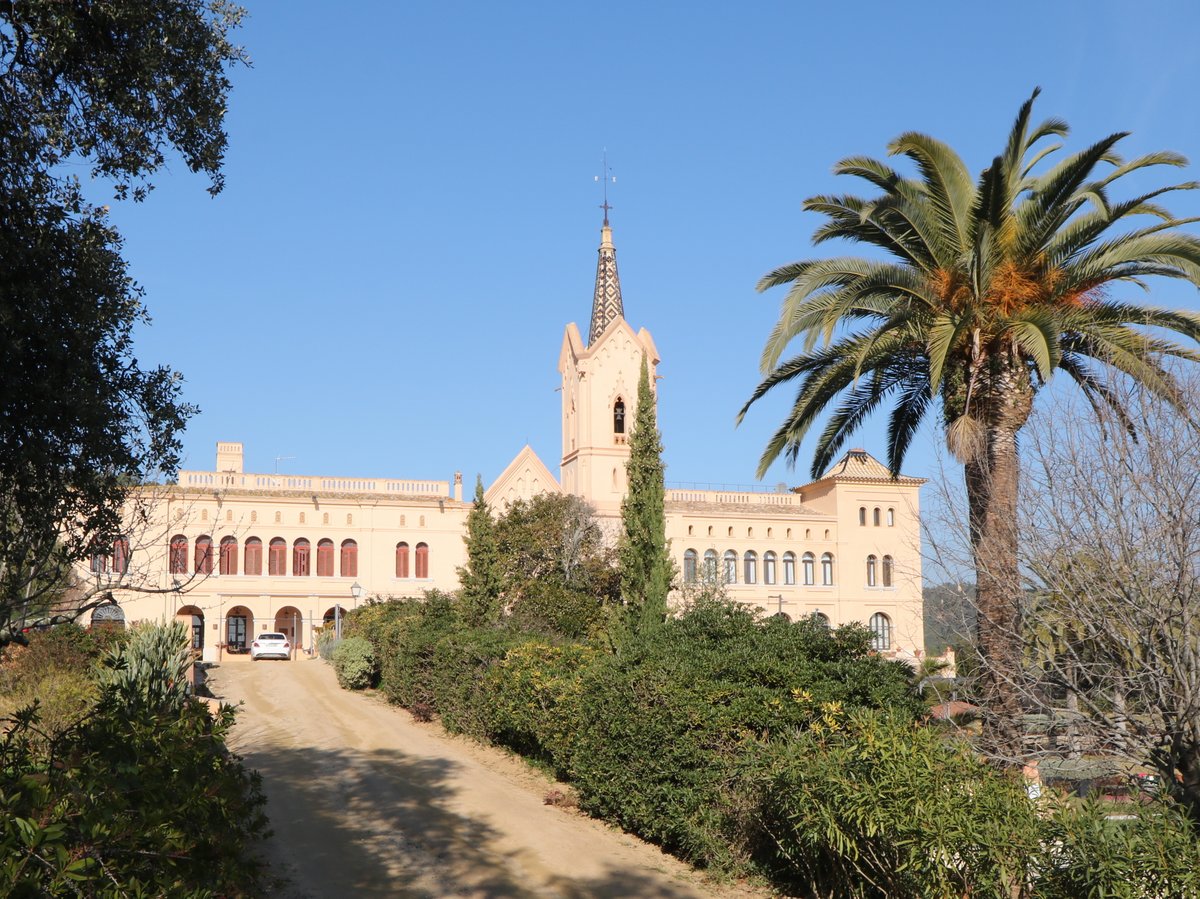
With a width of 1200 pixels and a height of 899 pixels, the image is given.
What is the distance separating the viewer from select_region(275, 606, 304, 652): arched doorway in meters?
50.5

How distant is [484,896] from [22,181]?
6.79m

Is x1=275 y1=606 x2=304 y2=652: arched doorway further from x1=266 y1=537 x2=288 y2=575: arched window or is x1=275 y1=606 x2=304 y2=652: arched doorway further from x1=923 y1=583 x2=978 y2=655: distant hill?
x1=923 y1=583 x2=978 y2=655: distant hill

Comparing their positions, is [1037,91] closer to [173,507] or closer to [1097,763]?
[1097,763]

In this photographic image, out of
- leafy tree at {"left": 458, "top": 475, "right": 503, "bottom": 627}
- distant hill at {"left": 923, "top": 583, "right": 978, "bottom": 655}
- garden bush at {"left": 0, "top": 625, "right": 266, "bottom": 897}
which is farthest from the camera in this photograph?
leafy tree at {"left": 458, "top": 475, "right": 503, "bottom": 627}

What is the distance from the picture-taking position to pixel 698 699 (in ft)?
34.9

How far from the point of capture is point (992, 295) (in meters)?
11.8

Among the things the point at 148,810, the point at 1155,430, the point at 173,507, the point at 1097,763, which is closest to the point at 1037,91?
the point at 1155,430

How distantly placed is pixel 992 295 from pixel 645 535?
574 inches

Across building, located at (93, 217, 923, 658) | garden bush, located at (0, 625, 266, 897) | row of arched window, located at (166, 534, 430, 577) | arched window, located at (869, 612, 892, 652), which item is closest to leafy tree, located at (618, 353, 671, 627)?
building, located at (93, 217, 923, 658)

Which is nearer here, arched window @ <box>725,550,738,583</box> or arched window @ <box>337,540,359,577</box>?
arched window @ <box>337,540,359,577</box>

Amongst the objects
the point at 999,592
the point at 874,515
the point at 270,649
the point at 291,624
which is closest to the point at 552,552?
the point at 270,649

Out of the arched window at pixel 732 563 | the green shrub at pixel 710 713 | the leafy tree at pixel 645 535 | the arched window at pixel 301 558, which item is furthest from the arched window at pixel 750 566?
the green shrub at pixel 710 713

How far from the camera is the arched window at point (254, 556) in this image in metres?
49.8

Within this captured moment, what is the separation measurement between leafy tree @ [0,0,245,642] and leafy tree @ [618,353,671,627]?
17650mm
